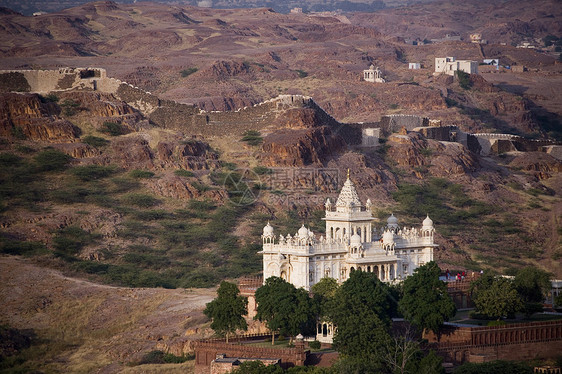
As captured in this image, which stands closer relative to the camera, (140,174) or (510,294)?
(510,294)

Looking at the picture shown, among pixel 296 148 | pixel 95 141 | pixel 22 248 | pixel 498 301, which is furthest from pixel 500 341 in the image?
pixel 95 141

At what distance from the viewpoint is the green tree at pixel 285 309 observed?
71.3 m

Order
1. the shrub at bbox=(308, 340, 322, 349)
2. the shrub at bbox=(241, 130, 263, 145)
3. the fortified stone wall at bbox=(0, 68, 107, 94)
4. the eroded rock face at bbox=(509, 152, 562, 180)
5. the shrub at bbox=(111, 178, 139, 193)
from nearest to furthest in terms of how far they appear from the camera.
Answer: the shrub at bbox=(308, 340, 322, 349), the shrub at bbox=(111, 178, 139, 193), the shrub at bbox=(241, 130, 263, 145), the fortified stone wall at bbox=(0, 68, 107, 94), the eroded rock face at bbox=(509, 152, 562, 180)

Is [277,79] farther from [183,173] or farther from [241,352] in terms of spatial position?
[241,352]

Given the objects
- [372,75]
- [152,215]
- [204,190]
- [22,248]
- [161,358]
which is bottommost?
[161,358]

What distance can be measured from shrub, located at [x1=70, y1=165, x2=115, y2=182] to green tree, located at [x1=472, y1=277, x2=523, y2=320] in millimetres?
39406

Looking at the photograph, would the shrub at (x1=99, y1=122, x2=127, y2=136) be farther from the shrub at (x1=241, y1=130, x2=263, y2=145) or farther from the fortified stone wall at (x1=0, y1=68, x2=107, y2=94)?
the shrub at (x1=241, y1=130, x2=263, y2=145)

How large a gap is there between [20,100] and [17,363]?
135 feet

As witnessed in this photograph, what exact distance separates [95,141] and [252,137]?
12627mm

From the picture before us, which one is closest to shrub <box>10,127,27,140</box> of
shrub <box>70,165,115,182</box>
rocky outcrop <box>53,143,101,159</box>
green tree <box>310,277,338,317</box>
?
rocky outcrop <box>53,143,101,159</box>

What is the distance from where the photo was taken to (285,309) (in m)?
71.4

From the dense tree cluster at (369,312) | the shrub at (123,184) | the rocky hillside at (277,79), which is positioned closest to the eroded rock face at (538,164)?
the rocky hillside at (277,79)

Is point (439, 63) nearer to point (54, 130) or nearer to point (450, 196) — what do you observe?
point (450, 196)

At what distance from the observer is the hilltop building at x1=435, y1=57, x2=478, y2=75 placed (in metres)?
186
